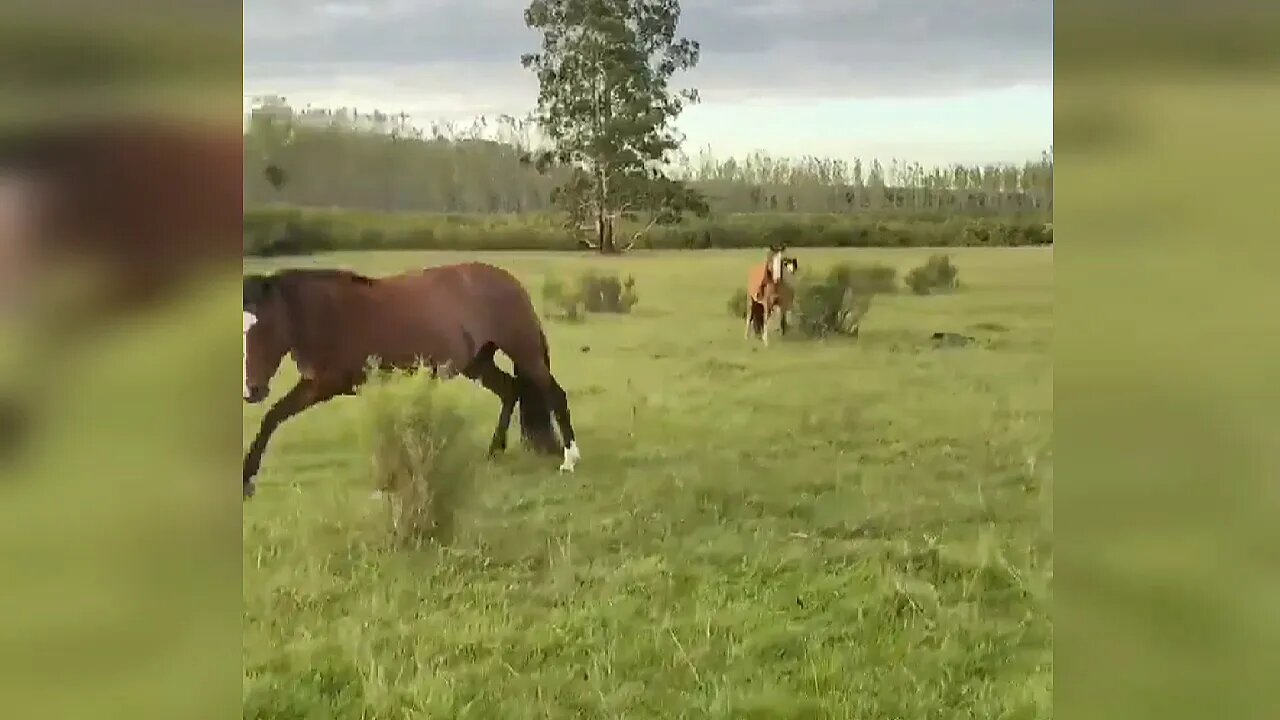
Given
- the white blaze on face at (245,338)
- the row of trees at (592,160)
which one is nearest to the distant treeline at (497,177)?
the row of trees at (592,160)

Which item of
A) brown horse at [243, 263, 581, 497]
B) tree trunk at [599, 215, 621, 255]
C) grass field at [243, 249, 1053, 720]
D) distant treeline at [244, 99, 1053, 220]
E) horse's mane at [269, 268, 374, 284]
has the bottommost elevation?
grass field at [243, 249, 1053, 720]

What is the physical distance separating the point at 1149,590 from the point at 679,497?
484 mm

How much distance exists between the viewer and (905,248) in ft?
3.59

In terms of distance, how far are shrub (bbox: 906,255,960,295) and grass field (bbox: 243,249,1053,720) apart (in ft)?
0.03

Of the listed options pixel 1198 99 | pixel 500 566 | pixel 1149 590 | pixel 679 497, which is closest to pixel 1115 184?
pixel 1198 99

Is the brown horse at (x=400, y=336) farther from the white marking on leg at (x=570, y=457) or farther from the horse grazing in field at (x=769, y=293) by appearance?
the horse grazing in field at (x=769, y=293)

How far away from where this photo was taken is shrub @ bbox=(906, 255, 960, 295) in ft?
3.59

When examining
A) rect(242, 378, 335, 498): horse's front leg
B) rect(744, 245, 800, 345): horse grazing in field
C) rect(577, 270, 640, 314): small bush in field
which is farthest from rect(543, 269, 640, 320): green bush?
rect(242, 378, 335, 498): horse's front leg

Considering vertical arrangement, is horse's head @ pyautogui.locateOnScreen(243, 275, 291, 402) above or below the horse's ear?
below

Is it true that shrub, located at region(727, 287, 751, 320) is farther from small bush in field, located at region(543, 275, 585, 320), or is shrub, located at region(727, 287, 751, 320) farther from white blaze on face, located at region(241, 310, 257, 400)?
white blaze on face, located at region(241, 310, 257, 400)

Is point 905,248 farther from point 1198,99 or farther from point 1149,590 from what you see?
point 1149,590

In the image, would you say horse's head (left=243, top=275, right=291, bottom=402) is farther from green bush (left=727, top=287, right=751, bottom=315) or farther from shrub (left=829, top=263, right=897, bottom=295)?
shrub (left=829, top=263, right=897, bottom=295)

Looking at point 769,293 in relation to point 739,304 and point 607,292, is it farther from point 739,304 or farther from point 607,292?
point 607,292

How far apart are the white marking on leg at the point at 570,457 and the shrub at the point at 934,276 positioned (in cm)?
38
